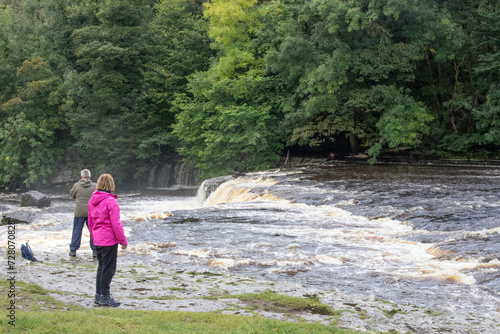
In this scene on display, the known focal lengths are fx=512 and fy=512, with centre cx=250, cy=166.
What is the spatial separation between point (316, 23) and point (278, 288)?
23270 mm

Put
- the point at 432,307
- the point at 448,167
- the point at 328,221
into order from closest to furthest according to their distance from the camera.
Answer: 1. the point at 432,307
2. the point at 328,221
3. the point at 448,167

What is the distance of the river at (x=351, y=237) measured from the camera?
10219mm

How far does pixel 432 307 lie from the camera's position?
346 inches

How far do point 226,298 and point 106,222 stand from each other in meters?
2.39

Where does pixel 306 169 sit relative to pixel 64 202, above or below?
above

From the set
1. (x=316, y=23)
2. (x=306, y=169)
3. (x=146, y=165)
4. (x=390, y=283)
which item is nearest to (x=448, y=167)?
(x=306, y=169)

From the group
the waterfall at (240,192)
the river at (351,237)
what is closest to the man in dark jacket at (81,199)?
the river at (351,237)

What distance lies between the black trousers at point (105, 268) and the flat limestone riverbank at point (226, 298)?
0.30 m

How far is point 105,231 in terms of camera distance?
8195 millimetres

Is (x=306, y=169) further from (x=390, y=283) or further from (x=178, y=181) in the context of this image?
(x=390, y=283)

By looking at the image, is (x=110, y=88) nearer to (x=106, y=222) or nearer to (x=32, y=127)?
(x=32, y=127)

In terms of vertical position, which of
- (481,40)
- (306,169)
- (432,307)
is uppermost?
(481,40)

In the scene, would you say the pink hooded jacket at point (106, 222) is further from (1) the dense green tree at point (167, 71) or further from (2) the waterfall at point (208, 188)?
(1) the dense green tree at point (167, 71)

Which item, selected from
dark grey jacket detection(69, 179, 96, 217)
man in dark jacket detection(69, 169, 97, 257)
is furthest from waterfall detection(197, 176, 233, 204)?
dark grey jacket detection(69, 179, 96, 217)
